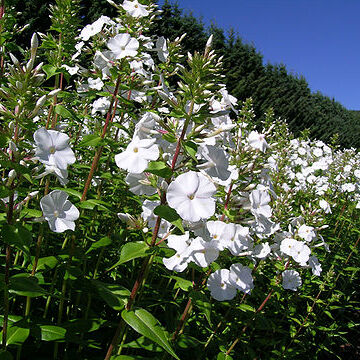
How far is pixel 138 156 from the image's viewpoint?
66.6 inches

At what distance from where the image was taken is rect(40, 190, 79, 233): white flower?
179cm

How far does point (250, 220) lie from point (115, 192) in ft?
5.17

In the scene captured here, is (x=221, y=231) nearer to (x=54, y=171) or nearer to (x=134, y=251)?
(x=134, y=251)

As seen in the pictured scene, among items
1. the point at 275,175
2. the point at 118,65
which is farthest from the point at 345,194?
the point at 118,65

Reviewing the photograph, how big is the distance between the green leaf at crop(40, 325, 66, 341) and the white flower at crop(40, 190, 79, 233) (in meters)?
0.61

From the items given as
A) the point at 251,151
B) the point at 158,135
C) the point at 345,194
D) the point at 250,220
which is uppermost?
the point at 345,194

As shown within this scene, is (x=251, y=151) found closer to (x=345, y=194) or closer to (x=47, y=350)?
(x=47, y=350)

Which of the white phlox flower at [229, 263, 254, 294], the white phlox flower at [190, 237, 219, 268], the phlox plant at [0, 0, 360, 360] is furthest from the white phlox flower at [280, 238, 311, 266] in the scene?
the white phlox flower at [190, 237, 219, 268]

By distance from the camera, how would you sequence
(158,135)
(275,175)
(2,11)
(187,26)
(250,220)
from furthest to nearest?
1. (187,26)
2. (275,175)
3. (2,11)
4. (250,220)
5. (158,135)

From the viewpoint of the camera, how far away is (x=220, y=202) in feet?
7.65

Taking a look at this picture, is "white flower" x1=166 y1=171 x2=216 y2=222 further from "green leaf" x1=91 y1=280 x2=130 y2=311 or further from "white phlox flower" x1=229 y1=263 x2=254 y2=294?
"white phlox flower" x1=229 y1=263 x2=254 y2=294

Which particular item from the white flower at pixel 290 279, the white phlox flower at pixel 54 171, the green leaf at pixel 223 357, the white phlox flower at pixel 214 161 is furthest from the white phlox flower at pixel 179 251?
the white flower at pixel 290 279

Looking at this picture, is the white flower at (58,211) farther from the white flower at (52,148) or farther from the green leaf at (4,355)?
the green leaf at (4,355)

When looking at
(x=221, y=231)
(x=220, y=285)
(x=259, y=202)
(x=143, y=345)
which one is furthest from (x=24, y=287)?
(x=259, y=202)
